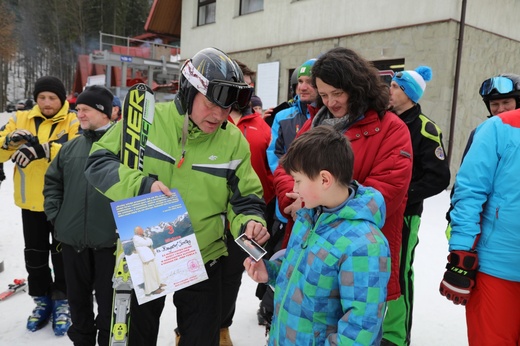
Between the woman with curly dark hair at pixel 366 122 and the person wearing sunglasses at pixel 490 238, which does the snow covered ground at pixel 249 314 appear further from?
the woman with curly dark hair at pixel 366 122

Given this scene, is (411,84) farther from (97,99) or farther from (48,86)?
(48,86)

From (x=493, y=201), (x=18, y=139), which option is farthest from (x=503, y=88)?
(x=18, y=139)

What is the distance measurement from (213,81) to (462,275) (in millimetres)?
1492

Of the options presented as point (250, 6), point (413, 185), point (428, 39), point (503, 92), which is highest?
point (250, 6)

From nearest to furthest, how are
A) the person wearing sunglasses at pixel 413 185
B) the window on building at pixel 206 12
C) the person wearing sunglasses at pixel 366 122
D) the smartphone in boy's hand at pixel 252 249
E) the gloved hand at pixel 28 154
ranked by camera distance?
the smartphone in boy's hand at pixel 252 249 < the person wearing sunglasses at pixel 366 122 < the person wearing sunglasses at pixel 413 185 < the gloved hand at pixel 28 154 < the window on building at pixel 206 12

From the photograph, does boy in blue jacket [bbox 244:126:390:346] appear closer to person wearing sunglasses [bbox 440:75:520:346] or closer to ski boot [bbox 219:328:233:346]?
person wearing sunglasses [bbox 440:75:520:346]

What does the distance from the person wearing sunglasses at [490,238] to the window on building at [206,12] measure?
1476cm

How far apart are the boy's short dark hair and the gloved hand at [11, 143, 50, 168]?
8.15ft

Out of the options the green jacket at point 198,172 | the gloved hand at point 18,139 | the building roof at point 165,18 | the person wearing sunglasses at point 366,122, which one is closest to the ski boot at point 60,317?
the gloved hand at point 18,139

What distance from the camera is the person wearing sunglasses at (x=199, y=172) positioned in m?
1.93

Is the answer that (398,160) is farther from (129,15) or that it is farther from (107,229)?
(129,15)

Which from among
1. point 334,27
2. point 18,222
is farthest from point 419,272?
point 334,27

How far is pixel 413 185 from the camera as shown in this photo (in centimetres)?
288

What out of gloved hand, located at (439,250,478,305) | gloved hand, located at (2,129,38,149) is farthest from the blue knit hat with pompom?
gloved hand, located at (2,129,38,149)
